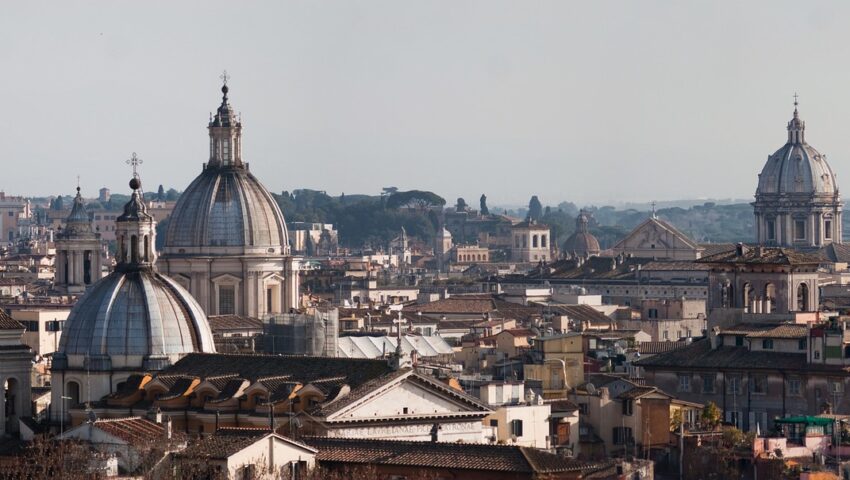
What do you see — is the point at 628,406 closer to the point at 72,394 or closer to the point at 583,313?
the point at 72,394

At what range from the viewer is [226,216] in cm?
10056

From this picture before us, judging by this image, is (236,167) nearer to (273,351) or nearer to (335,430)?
(273,351)

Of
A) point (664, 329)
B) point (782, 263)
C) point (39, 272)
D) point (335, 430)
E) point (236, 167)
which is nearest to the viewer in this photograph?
point (335, 430)

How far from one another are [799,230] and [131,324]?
10041cm

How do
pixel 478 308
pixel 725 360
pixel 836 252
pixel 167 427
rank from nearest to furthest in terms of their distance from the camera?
pixel 167 427, pixel 725 360, pixel 478 308, pixel 836 252

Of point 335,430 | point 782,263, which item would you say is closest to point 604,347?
point 782,263

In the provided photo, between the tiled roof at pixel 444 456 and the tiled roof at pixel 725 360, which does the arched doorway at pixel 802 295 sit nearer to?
the tiled roof at pixel 725 360

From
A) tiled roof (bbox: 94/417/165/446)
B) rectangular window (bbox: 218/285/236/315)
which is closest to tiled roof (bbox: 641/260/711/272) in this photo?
rectangular window (bbox: 218/285/236/315)

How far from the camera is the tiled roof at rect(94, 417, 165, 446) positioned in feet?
193

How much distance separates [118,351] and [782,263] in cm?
2294

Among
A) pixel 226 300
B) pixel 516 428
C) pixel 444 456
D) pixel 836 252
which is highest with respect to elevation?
pixel 836 252

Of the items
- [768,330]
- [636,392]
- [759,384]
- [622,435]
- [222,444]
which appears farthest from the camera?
[768,330]

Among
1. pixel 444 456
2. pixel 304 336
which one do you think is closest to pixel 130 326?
pixel 304 336

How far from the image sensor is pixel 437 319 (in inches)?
4496
